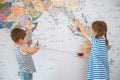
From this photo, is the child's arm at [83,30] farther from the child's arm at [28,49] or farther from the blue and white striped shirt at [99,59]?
the child's arm at [28,49]

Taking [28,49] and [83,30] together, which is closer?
[28,49]

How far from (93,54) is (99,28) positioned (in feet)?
0.75

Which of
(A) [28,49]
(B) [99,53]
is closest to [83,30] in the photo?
(B) [99,53]

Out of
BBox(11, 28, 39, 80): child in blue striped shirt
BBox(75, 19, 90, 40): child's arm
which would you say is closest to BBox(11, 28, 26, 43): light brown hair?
BBox(11, 28, 39, 80): child in blue striped shirt

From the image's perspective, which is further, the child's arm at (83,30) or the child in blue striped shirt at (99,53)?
the child's arm at (83,30)

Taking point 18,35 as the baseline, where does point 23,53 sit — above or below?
below

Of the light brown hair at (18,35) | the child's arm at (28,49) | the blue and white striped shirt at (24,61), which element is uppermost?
the light brown hair at (18,35)

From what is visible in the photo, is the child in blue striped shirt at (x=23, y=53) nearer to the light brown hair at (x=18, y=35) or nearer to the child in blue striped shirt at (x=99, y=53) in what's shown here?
the light brown hair at (x=18, y=35)

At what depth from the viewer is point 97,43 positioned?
2.56 metres

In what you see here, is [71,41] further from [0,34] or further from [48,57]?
[0,34]

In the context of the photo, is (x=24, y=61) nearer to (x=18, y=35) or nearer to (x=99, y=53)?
(x=18, y=35)

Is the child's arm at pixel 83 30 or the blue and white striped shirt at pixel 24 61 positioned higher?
the child's arm at pixel 83 30

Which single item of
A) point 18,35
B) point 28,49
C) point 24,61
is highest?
point 18,35

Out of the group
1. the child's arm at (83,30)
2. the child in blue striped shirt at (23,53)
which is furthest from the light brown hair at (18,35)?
the child's arm at (83,30)
